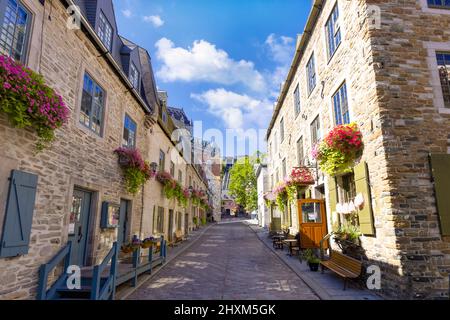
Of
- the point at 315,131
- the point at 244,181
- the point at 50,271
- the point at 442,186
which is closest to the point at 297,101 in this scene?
the point at 315,131

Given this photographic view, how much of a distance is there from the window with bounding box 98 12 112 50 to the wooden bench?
935cm

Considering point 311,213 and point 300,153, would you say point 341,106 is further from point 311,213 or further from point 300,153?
point 300,153

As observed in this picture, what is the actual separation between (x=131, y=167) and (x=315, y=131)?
752 centimetres

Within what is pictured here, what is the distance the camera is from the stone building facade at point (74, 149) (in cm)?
457

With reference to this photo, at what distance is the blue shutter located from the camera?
4.23 meters

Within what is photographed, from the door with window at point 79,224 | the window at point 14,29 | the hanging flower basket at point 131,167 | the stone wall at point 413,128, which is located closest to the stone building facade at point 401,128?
the stone wall at point 413,128

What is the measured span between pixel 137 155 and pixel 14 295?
5.41m

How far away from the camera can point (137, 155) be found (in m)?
9.18

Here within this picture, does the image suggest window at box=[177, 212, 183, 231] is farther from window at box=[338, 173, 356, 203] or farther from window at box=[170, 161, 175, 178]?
window at box=[338, 173, 356, 203]

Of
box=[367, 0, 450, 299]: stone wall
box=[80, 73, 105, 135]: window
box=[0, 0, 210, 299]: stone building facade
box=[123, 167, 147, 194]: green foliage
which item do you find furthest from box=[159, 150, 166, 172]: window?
box=[367, 0, 450, 299]: stone wall

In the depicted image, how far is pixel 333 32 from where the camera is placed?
9242mm

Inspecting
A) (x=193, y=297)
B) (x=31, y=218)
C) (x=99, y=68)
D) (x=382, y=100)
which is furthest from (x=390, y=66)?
(x=31, y=218)

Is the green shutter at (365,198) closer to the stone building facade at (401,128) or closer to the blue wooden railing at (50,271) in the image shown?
the stone building facade at (401,128)

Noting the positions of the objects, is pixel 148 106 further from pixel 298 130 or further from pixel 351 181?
pixel 351 181
